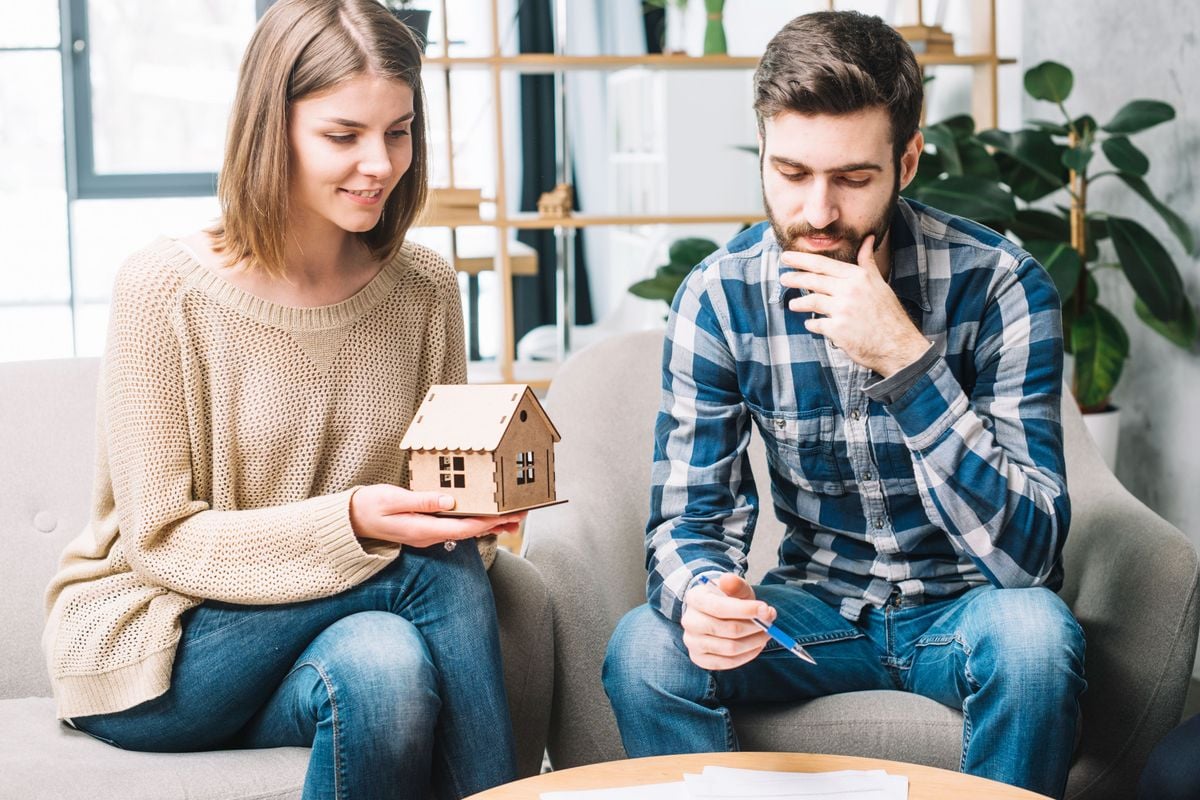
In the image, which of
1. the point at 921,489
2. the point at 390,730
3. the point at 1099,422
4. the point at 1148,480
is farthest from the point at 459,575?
the point at 1148,480

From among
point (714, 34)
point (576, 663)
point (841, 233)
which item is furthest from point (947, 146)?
point (576, 663)

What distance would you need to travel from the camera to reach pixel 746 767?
116 cm

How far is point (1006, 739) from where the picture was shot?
1.33 metres

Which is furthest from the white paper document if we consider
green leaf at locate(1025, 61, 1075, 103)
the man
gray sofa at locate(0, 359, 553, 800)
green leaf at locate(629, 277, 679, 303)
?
green leaf at locate(1025, 61, 1075, 103)

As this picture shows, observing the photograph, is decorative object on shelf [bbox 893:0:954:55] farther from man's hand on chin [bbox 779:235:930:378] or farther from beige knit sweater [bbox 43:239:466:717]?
beige knit sweater [bbox 43:239:466:717]

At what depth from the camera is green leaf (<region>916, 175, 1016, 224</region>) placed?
2.63 meters

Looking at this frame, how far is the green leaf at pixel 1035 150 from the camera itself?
277 cm

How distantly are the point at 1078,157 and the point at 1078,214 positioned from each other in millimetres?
177

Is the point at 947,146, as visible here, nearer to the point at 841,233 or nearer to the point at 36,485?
the point at 841,233

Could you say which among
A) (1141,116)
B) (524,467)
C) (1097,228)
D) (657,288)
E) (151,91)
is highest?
(151,91)

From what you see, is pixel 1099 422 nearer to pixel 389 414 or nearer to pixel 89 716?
pixel 389 414

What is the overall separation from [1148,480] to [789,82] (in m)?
1.84

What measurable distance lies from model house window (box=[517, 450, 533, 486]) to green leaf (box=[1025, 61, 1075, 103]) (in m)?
1.92

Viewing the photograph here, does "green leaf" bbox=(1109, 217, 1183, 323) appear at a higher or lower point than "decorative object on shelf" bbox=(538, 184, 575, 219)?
lower
